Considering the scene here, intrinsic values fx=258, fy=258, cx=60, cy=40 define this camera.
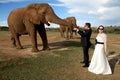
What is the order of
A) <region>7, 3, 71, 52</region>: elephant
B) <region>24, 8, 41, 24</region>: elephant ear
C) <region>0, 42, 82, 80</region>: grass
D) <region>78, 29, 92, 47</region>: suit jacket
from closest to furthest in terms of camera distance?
<region>0, 42, 82, 80</region>: grass < <region>78, 29, 92, 47</region>: suit jacket < <region>7, 3, 71, 52</region>: elephant < <region>24, 8, 41, 24</region>: elephant ear

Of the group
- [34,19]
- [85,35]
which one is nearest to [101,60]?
[85,35]

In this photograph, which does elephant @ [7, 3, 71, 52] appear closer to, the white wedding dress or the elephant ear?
the elephant ear

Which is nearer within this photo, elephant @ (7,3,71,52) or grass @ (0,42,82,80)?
grass @ (0,42,82,80)

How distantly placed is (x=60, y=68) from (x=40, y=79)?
2.09m

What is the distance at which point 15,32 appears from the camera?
18.3 m

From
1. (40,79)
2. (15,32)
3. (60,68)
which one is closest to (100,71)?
(60,68)

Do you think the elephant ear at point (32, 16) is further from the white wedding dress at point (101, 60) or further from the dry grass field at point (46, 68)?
the white wedding dress at point (101, 60)

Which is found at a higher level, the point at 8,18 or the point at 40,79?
the point at 8,18

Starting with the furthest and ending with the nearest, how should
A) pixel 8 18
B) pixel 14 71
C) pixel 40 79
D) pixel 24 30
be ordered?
pixel 8 18, pixel 24 30, pixel 14 71, pixel 40 79

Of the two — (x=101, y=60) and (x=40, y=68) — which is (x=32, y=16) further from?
(x=101, y=60)

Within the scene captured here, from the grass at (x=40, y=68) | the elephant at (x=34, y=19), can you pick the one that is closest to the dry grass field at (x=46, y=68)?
the grass at (x=40, y=68)

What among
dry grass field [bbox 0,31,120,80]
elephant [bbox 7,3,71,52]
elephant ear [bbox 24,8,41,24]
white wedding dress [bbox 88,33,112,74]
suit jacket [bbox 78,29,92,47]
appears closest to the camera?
dry grass field [bbox 0,31,120,80]

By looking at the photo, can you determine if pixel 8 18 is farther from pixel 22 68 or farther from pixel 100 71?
pixel 100 71

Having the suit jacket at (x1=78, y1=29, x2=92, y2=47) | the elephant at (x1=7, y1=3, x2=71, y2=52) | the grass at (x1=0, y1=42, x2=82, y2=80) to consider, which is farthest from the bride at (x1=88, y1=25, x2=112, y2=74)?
the elephant at (x1=7, y1=3, x2=71, y2=52)
